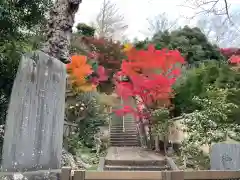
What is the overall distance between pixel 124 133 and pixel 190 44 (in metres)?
11.6

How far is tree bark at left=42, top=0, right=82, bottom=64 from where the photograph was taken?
14.1 ft

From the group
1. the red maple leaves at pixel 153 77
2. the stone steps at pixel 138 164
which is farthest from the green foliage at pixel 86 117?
the stone steps at pixel 138 164

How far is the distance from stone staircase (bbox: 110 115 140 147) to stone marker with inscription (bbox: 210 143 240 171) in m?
14.3

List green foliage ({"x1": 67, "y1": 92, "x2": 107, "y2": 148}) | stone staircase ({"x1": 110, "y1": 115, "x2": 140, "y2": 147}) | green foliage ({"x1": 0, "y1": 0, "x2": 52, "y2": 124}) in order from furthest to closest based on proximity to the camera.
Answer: stone staircase ({"x1": 110, "y1": 115, "x2": 140, "y2": 147})
green foliage ({"x1": 67, "y1": 92, "x2": 107, "y2": 148})
green foliage ({"x1": 0, "y1": 0, "x2": 52, "y2": 124})

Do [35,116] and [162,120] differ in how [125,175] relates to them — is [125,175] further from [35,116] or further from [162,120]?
[162,120]

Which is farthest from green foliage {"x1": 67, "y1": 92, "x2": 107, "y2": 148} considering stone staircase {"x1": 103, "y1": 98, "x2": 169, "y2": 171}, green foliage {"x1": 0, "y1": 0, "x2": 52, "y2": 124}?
green foliage {"x1": 0, "y1": 0, "x2": 52, "y2": 124}

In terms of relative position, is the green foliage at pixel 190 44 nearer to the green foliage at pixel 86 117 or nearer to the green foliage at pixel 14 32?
the green foliage at pixel 86 117

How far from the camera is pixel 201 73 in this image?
47.7 ft

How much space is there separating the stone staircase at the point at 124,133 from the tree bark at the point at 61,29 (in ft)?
49.1

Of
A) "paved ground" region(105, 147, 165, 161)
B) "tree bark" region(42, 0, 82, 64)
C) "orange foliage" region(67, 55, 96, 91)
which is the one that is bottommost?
"paved ground" region(105, 147, 165, 161)

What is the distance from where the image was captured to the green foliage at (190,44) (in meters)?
26.1

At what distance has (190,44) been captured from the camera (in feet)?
88.5

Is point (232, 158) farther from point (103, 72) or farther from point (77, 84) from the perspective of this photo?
point (103, 72)

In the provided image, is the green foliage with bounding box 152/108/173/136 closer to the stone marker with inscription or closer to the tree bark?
the stone marker with inscription
